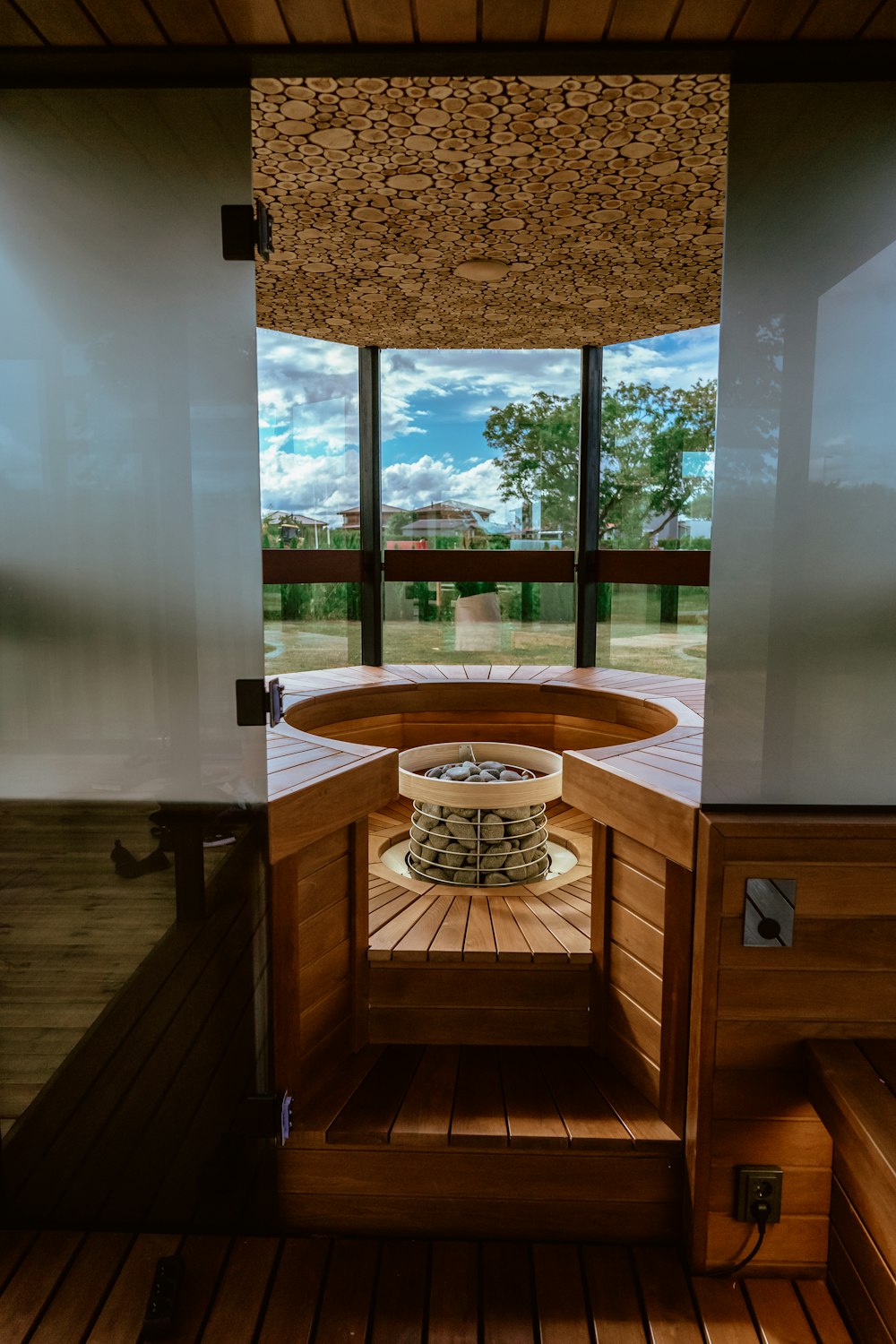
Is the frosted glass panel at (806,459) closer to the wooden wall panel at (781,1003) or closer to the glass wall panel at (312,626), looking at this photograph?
the wooden wall panel at (781,1003)

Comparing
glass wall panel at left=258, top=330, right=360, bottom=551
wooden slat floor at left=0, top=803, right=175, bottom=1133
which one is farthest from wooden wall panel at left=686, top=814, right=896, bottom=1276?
glass wall panel at left=258, top=330, right=360, bottom=551

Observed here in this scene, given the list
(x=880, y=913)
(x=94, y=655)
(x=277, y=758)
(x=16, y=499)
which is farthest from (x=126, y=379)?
(x=880, y=913)

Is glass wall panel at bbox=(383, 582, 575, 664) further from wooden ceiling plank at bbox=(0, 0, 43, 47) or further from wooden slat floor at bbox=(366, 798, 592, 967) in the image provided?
wooden ceiling plank at bbox=(0, 0, 43, 47)

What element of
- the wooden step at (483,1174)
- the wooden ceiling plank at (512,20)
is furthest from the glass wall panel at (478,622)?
the wooden ceiling plank at (512,20)

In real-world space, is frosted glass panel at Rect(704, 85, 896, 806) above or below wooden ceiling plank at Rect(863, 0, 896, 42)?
below

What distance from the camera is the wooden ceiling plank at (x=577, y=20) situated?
4.61ft

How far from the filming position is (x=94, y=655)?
1.71m

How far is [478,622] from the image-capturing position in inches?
165

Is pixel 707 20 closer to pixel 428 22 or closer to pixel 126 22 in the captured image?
pixel 428 22

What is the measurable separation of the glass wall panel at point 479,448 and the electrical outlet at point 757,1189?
113 inches

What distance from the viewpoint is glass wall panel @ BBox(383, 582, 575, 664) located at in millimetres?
4078

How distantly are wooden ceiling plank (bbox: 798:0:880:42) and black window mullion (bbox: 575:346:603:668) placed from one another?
2400mm

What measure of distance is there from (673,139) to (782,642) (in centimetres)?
127

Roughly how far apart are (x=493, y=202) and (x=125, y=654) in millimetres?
1684
